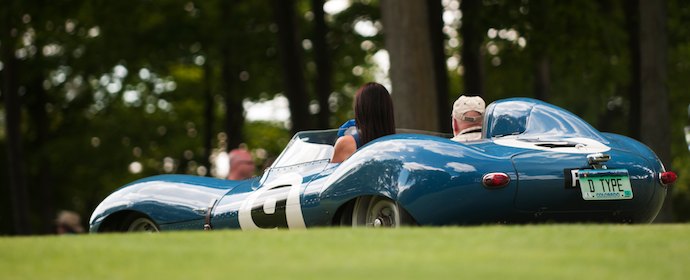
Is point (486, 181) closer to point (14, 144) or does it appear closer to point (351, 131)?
point (351, 131)

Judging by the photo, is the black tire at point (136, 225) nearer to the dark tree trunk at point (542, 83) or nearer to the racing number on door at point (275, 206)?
the racing number on door at point (275, 206)

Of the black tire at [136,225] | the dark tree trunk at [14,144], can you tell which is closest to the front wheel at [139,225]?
the black tire at [136,225]

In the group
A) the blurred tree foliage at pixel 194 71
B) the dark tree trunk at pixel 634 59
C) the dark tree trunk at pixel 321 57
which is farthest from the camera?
the dark tree trunk at pixel 321 57

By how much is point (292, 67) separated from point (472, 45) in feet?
12.2

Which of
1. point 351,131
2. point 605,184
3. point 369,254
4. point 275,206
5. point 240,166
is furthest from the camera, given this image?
point 240,166

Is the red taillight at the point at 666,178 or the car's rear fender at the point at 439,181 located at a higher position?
the car's rear fender at the point at 439,181

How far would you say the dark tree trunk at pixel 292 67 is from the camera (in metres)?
22.8

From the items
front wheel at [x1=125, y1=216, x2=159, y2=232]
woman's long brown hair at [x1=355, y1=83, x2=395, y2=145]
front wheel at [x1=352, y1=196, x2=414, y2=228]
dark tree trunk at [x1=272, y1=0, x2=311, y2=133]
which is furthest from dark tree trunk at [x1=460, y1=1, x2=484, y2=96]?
front wheel at [x1=352, y1=196, x2=414, y2=228]

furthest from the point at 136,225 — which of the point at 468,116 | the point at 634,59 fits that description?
the point at 634,59

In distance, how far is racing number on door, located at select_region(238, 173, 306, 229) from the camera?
9.20 metres

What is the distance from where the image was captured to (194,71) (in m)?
40.8

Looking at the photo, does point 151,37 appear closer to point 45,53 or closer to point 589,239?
point 45,53

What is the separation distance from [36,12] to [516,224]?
1678 cm

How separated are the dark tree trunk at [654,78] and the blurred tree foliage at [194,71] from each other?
99.5 inches
